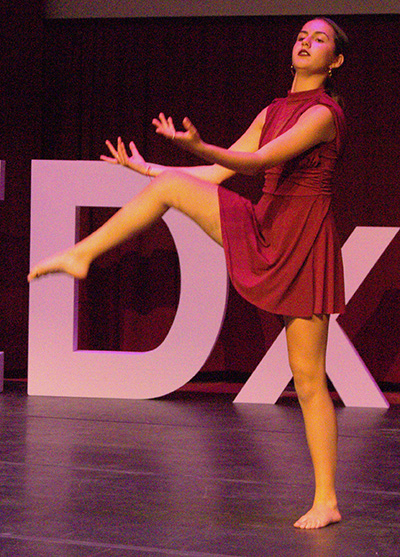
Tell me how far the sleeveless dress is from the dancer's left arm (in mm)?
60

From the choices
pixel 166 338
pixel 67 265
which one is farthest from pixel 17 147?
pixel 67 265

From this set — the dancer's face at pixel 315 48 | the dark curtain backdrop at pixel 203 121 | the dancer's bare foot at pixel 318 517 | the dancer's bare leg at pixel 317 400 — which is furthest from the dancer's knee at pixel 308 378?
the dark curtain backdrop at pixel 203 121

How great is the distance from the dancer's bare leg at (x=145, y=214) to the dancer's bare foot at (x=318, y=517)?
0.83 metres

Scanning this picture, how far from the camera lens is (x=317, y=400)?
2.42 m

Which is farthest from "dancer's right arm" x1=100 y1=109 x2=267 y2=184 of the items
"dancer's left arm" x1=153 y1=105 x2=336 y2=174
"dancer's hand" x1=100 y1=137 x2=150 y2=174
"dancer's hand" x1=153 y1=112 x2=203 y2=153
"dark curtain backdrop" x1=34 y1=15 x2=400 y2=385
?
"dark curtain backdrop" x1=34 y1=15 x2=400 y2=385

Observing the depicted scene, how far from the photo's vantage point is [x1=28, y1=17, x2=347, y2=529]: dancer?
230cm

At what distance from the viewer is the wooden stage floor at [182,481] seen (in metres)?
2.21

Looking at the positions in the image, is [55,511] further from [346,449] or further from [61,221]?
[61,221]

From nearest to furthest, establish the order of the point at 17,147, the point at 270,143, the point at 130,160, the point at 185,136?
1. the point at 185,136
2. the point at 270,143
3. the point at 130,160
4. the point at 17,147

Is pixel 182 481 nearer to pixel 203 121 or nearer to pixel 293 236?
pixel 293 236

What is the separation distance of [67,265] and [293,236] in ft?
2.07

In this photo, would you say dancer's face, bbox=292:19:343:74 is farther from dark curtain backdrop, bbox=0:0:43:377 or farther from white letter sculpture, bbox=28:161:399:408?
dark curtain backdrop, bbox=0:0:43:377

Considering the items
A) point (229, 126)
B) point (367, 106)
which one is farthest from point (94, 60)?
point (367, 106)

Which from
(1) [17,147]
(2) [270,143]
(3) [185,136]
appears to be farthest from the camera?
(1) [17,147]
